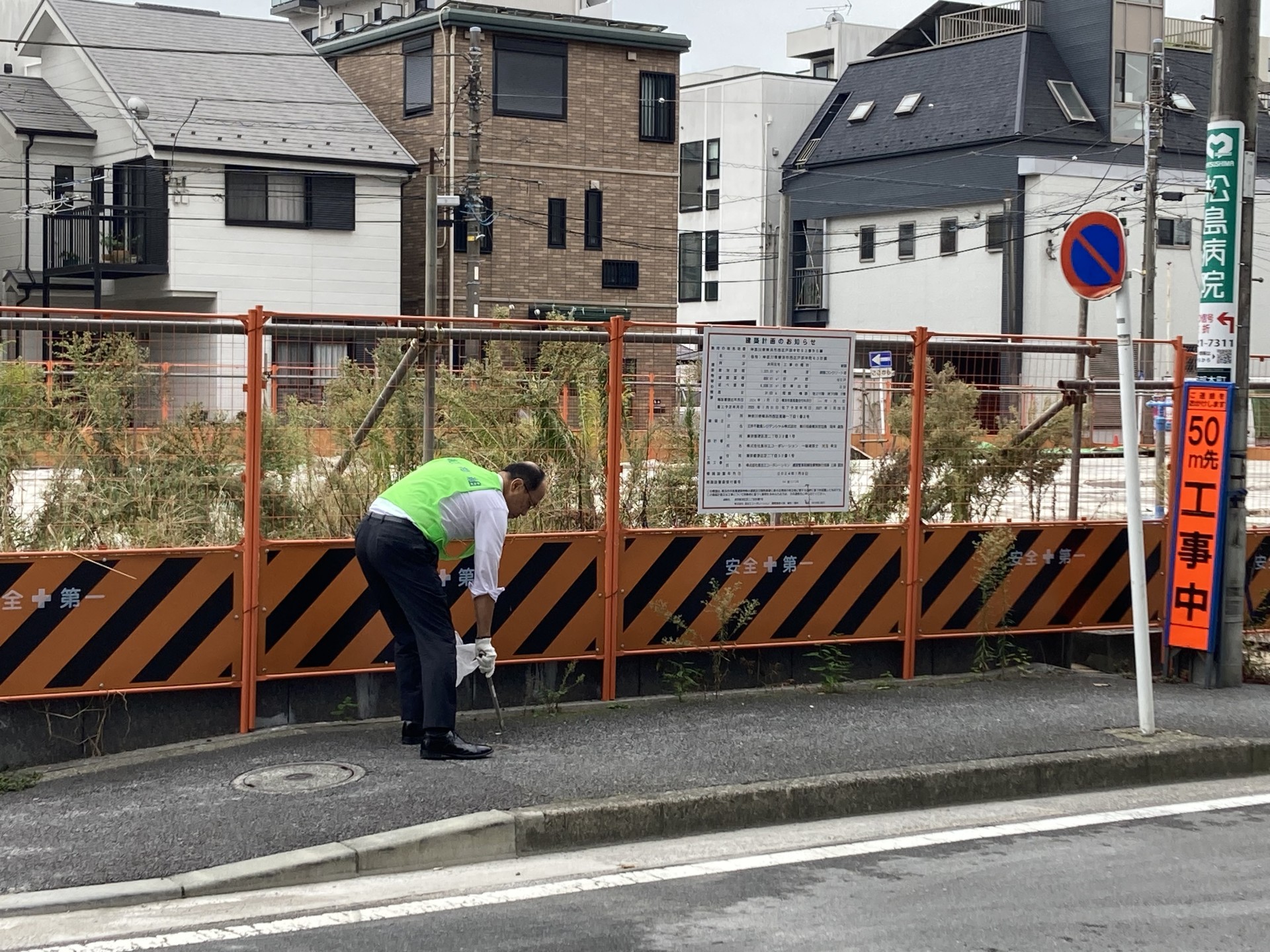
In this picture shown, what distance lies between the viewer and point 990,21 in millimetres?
47250

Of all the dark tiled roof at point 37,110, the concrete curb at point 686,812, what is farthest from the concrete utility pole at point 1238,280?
the dark tiled roof at point 37,110

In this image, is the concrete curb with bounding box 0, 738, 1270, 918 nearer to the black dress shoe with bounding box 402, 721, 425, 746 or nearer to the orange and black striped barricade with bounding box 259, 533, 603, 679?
the black dress shoe with bounding box 402, 721, 425, 746

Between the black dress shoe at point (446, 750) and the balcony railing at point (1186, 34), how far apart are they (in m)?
44.3

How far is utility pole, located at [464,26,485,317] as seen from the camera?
32.5 m

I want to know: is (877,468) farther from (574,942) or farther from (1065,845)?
(574,942)

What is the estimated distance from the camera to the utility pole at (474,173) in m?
32.5

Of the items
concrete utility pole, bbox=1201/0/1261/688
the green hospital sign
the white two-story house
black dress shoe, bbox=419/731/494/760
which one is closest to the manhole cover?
black dress shoe, bbox=419/731/494/760

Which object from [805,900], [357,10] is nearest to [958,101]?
[357,10]

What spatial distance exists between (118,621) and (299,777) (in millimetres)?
1249

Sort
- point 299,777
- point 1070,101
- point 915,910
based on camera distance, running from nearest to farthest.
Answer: point 915,910 < point 299,777 < point 1070,101

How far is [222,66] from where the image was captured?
34.2 m

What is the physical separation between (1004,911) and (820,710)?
111 inches

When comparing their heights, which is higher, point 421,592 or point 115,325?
point 115,325

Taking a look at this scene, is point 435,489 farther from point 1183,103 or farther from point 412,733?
point 1183,103
